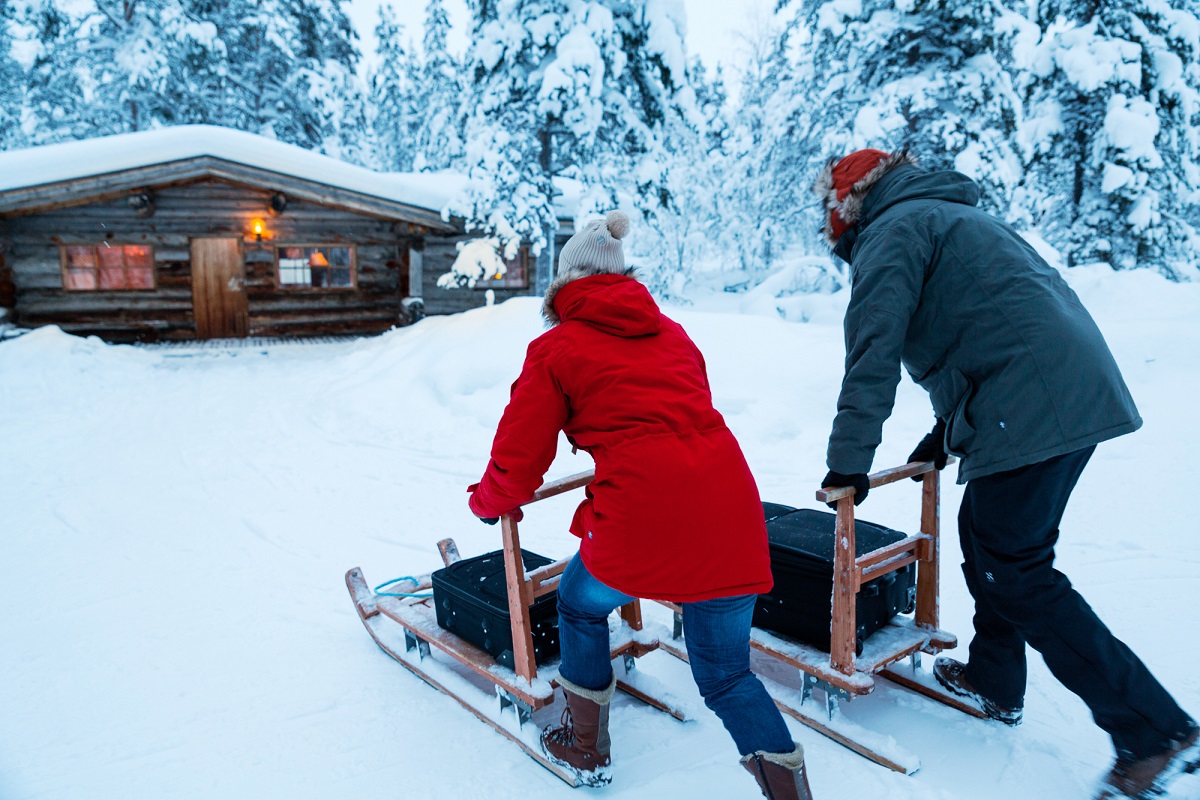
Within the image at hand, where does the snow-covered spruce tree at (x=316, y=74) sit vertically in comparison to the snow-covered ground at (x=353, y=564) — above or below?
above

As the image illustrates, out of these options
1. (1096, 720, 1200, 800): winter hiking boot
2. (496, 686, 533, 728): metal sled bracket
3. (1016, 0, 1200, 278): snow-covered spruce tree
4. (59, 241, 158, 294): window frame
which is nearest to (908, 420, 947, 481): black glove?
(1096, 720, 1200, 800): winter hiking boot

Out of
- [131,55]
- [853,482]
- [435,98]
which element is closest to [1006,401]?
[853,482]

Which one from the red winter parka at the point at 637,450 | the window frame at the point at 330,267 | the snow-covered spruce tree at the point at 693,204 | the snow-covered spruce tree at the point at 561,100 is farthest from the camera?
the snow-covered spruce tree at the point at 693,204

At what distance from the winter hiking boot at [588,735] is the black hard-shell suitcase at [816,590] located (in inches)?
31.9

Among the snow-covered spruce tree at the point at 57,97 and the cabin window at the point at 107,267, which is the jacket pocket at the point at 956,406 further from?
the snow-covered spruce tree at the point at 57,97

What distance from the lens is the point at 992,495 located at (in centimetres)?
238

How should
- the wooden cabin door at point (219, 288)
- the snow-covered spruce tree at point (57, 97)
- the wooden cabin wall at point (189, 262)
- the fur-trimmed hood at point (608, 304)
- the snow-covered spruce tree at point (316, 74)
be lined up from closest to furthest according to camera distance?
1. the fur-trimmed hood at point (608, 304)
2. the wooden cabin wall at point (189, 262)
3. the wooden cabin door at point (219, 288)
4. the snow-covered spruce tree at point (316, 74)
5. the snow-covered spruce tree at point (57, 97)

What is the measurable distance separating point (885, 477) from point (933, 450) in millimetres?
324

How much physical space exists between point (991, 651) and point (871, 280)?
1.44 metres

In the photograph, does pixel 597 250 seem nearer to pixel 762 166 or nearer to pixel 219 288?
pixel 219 288

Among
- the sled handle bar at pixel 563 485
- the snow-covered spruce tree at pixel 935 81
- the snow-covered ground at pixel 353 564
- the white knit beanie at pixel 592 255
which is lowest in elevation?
the snow-covered ground at pixel 353 564

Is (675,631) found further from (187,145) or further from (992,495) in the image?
(187,145)

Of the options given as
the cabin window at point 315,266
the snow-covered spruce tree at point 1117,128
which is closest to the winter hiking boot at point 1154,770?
the snow-covered spruce tree at point 1117,128

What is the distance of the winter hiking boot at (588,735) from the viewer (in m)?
2.43
